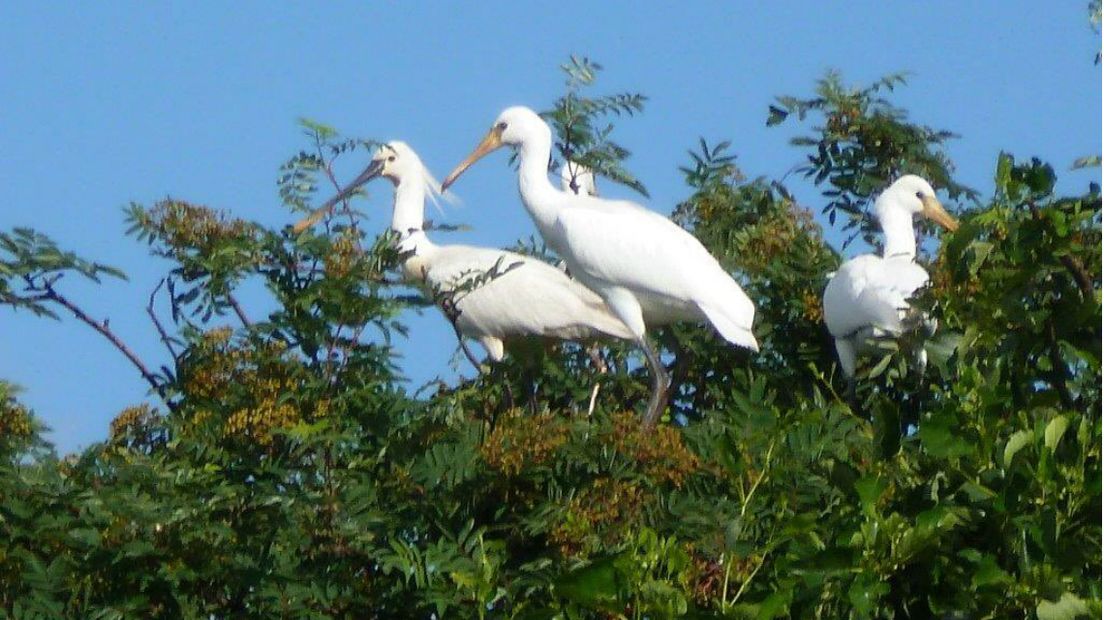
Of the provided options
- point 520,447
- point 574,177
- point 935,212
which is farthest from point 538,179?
point 520,447

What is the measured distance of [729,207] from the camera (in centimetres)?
947

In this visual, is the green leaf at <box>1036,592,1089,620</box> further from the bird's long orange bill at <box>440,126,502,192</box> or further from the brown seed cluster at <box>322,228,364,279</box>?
the bird's long orange bill at <box>440,126,502,192</box>

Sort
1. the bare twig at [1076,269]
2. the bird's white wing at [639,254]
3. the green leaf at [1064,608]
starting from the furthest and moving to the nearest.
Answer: the bird's white wing at [639,254] → the bare twig at [1076,269] → the green leaf at [1064,608]

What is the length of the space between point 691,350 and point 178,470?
3.38m

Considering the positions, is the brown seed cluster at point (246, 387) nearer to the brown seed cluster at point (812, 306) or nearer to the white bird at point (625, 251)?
the white bird at point (625, 251)

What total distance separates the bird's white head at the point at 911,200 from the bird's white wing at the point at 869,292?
195mm

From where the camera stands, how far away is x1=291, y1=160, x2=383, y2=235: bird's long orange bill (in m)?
8.17

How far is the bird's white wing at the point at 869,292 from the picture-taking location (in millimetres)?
8961

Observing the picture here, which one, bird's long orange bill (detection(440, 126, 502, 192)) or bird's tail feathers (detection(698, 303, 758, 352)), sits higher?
bird's long orange bill (detection(440, 126, 502, 192))

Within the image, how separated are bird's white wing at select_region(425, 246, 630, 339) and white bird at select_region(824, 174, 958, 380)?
0.98 metres

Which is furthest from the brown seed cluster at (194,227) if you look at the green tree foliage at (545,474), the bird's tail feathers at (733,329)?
the bird's tail feathers at (733,329)

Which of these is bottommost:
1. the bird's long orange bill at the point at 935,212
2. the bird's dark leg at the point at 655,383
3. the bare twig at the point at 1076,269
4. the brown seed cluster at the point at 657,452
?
the bare twig at the point at 1076,269

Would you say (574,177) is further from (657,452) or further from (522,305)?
(657,452)

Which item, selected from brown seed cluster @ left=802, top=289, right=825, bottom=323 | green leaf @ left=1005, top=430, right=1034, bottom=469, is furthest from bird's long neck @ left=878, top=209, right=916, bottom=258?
green leaf @ left=1005, top=430, right=1034, bottom=469
